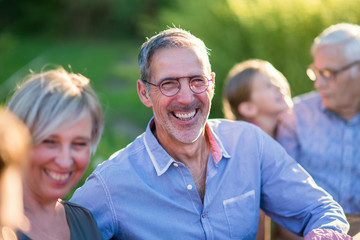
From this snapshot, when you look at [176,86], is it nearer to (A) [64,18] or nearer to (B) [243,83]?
(B) [243,83]

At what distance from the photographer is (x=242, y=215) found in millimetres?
2703

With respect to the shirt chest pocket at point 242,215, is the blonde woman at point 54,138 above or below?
above

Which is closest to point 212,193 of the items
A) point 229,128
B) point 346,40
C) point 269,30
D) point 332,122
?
point 229,128

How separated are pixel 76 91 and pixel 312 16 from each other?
13.7 feet

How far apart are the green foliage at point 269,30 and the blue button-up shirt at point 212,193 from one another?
9.51ft

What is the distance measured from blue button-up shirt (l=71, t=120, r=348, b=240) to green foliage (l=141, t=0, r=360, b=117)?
2.90 meters

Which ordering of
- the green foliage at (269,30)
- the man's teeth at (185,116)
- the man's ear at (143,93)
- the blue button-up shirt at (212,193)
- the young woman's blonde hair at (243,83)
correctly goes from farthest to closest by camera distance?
the green foliage at (269,30) < the young woman's blonde hair at (243,83) < the man's ear at (143,93) < the man's teeth at (185,116) < the blue button-up shirt at (212,193)

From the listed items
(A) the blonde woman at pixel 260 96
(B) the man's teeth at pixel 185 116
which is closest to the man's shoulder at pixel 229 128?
(B) the man's teeth at pixel 185 116

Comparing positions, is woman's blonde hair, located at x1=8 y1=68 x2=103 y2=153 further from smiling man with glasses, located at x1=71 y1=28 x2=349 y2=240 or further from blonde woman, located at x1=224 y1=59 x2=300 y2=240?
blonde woman, located at x1=224 y1=59 x2=300 y2=240

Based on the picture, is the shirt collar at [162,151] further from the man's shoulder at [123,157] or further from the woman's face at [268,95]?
the woman's face at [268,95]

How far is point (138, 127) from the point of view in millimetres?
9766

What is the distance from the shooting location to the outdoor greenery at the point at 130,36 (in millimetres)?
5742

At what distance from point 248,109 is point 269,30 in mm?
2643

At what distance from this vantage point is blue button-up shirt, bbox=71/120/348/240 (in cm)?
250
